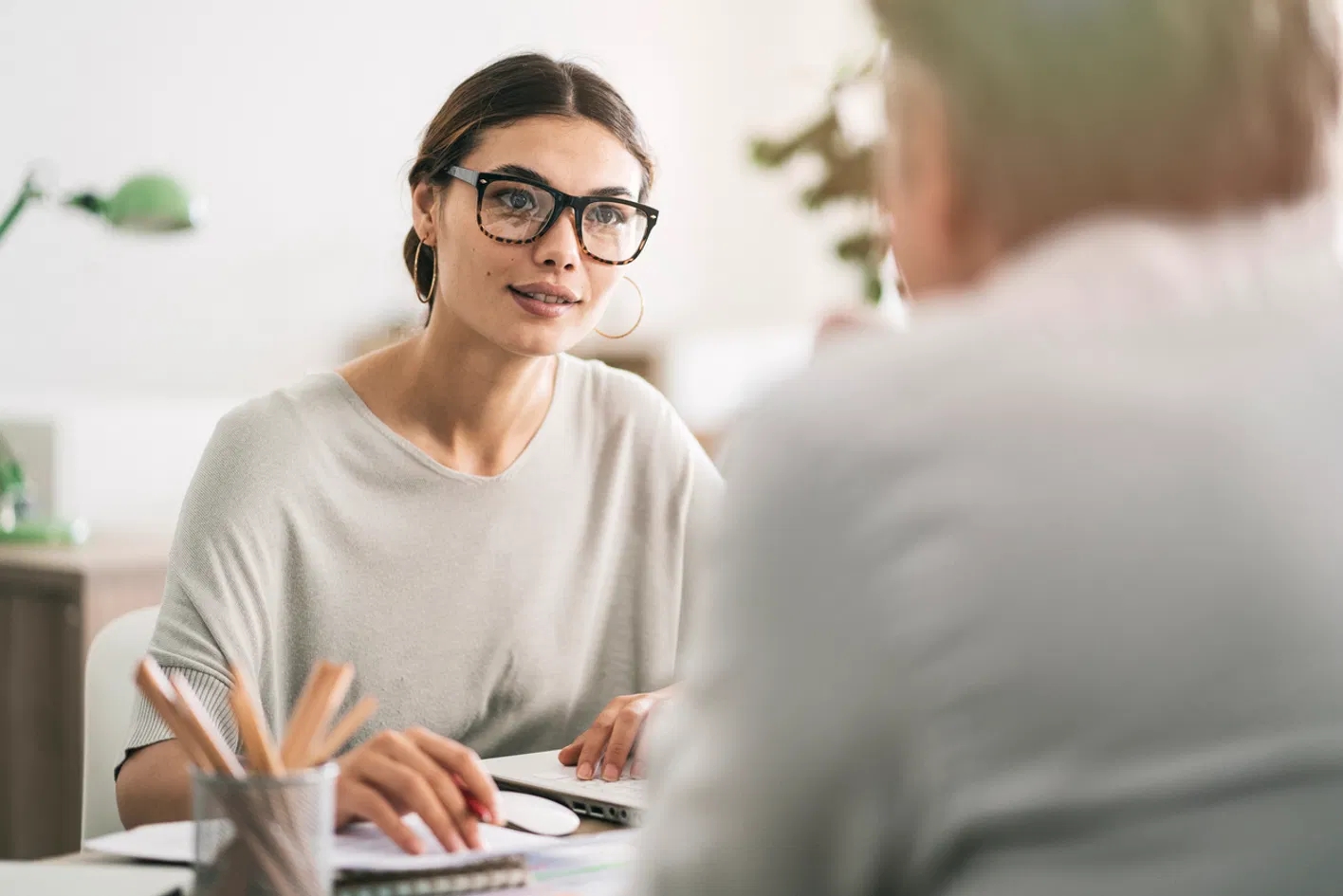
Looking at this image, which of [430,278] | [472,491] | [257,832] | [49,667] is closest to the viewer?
[257,832]

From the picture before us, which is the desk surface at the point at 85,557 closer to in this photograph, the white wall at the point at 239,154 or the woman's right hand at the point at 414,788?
the white wall at the point at 239,154

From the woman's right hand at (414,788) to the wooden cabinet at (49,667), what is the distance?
5.28 ft

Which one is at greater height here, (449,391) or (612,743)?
(449,391)

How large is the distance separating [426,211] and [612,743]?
0.69m

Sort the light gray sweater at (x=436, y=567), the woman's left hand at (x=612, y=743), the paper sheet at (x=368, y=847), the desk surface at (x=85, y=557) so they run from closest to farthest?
the paper sheet at (x=368, y=847) < the woman's left hand at (x=612, y=743) < the light gray sweater at (x=436, y=567) < the desk surface at (x=85, y=557)

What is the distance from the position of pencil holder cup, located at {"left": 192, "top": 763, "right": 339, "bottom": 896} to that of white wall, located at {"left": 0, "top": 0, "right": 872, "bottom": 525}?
7.45ft

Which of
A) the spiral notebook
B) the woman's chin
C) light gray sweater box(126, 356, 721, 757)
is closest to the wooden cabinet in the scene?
light gray sweater box(126, 356, 721, 757)

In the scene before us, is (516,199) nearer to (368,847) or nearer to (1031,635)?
(368,847)

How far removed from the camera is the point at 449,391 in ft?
5.15

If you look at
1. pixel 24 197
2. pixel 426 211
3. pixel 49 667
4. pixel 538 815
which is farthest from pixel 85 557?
pixel 538 815

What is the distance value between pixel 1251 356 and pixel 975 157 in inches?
5.4

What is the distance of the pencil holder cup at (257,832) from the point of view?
77 centimetres

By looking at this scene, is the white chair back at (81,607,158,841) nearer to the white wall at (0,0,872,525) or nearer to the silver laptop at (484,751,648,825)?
the silver laptop at (484,751,648,825)

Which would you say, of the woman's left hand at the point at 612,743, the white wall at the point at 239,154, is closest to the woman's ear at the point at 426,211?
the woman's left hand at the point at 612,743
